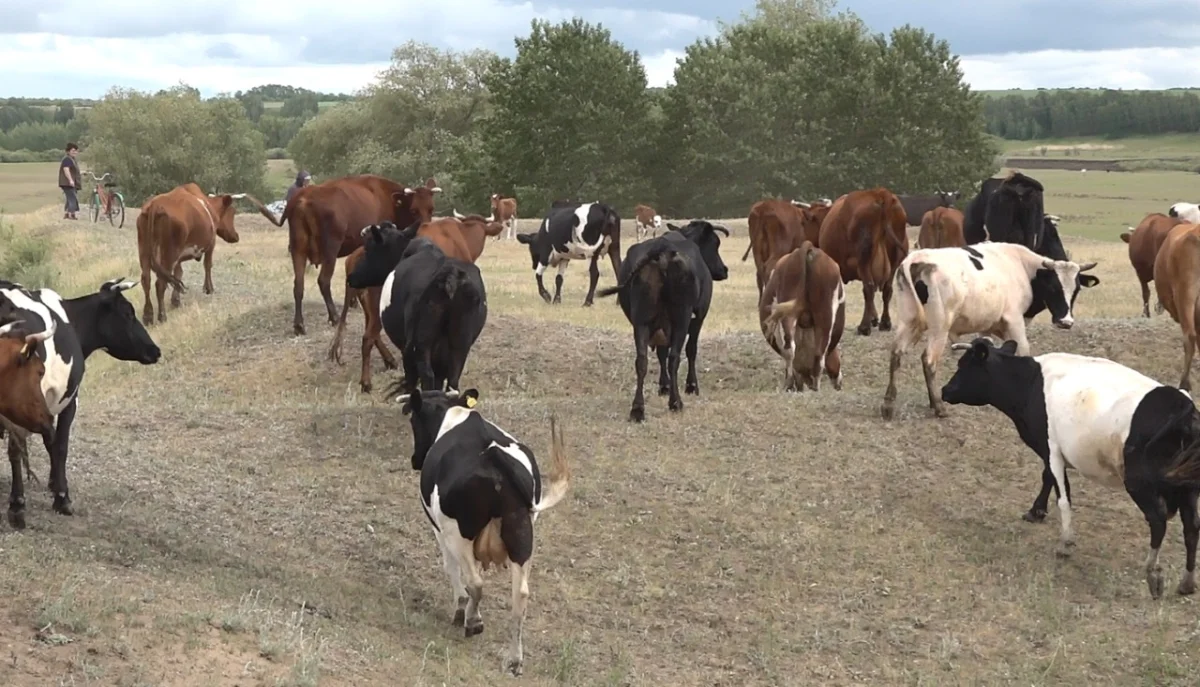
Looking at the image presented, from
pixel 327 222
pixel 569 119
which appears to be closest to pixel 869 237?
pixel 327 222

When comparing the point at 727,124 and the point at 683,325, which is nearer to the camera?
the point at 683,325

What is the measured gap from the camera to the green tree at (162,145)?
72.4 metres

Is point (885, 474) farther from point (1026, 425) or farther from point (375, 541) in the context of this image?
point (375, 541)

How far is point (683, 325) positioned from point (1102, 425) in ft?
15.3

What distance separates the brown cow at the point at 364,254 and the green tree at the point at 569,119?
36609mm

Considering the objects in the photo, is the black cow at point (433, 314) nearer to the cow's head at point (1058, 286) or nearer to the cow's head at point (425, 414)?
the cow's head at point (425, 414)

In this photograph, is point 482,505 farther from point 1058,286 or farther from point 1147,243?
point 1147,243

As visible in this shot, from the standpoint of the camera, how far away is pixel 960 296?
43.7 feet

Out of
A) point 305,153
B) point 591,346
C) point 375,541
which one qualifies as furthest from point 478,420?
point 305,153

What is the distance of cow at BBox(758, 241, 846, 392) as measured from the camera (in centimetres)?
1508

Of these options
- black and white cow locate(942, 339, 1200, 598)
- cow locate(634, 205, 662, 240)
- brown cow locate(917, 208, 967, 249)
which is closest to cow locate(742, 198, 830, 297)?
brown cow locate(917, 208, 967, 249)

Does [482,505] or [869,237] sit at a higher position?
[869,237]

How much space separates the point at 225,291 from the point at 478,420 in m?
15.8

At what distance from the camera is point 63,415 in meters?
10.1
